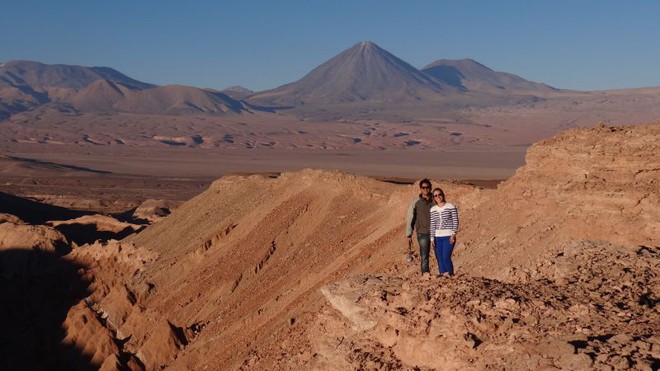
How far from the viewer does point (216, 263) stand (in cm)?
2002

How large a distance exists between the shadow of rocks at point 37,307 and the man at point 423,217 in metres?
10.0

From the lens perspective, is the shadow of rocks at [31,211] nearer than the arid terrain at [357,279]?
No

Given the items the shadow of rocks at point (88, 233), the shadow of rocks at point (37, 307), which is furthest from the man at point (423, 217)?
the shadow of rocks at point (88, 233)

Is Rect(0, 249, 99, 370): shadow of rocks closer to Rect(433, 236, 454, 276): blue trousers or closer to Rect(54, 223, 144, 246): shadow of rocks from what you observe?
Rect(54, 223, 144, 246): shadow of rocks

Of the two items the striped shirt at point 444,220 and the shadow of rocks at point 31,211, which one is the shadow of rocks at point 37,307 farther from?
the shadow of rocks at point 31,211

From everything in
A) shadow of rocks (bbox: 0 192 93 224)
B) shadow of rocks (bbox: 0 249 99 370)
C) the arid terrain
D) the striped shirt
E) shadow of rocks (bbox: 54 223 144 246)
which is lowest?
shadow of rocks (bbox: 0 192 93 224)

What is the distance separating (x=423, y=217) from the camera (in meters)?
9.70

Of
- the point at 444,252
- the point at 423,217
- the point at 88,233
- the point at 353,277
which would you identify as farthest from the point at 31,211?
the point at 353,277

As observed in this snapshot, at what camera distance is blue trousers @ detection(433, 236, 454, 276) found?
937 cm

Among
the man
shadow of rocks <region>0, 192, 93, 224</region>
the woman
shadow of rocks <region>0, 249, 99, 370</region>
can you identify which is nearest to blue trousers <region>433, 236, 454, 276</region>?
the woman

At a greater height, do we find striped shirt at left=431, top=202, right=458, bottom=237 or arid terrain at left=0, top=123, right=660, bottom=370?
striped shirt at left=431, top=202, right=458, bottom=237

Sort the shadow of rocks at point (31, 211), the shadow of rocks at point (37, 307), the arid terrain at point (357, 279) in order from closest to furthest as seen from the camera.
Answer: the arid terrain at point (357, 279)
the shadow of rocks at point (37, 307)
the shadow of rocks at point (31, 211)

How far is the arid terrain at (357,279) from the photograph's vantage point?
6.46 m

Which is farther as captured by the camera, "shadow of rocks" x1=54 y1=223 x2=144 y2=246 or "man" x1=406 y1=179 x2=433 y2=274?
"shadow of rocks" x1=54 y1=223 x2=144 y2=246
